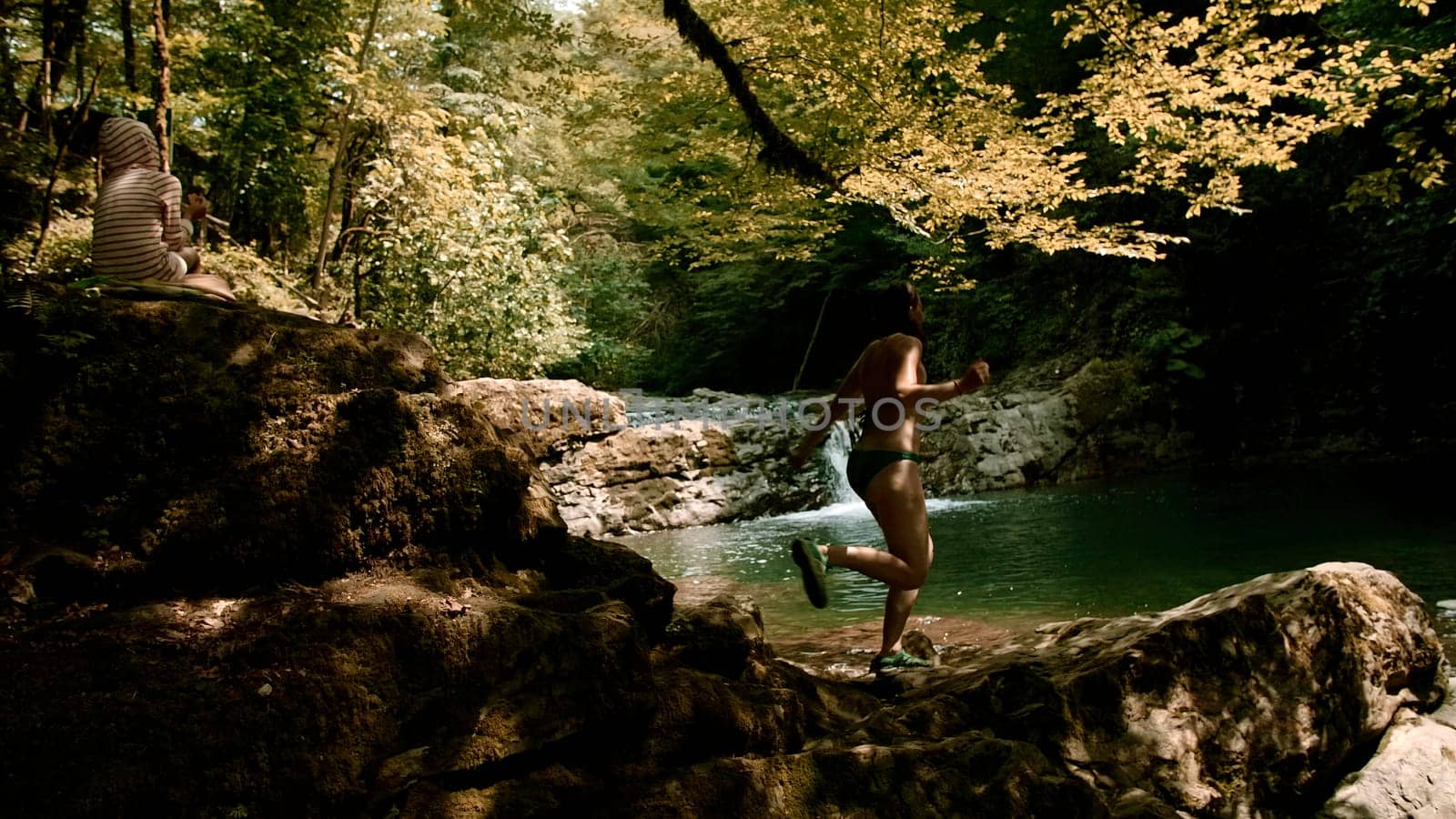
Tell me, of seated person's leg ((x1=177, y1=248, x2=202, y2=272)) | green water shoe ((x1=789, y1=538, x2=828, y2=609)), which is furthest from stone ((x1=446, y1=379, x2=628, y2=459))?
green water shoe ((x1=789, y1=538, x2=828, y2=609))

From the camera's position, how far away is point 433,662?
2055 millimetres

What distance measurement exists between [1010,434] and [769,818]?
13402 mm

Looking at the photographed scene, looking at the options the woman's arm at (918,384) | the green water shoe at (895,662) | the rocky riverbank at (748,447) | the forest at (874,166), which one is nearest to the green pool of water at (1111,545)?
the rocky riverbank at (748,447)

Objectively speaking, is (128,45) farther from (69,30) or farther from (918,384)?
(918,384)

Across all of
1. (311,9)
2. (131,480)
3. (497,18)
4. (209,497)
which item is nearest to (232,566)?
(209,497)

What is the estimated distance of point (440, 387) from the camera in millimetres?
3193

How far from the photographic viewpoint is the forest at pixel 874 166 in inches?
284

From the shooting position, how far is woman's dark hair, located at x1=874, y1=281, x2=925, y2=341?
12.3 ft

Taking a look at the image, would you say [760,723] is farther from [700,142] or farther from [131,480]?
[700,142]

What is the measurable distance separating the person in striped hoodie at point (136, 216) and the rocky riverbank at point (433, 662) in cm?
136

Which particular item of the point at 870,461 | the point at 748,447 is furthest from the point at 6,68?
the point at 748,447

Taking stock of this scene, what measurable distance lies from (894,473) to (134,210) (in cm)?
387

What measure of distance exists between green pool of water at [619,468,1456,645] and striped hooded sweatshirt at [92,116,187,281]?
441cm

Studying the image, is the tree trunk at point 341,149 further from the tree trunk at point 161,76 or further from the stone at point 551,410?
the tree trunk at point 161,76
